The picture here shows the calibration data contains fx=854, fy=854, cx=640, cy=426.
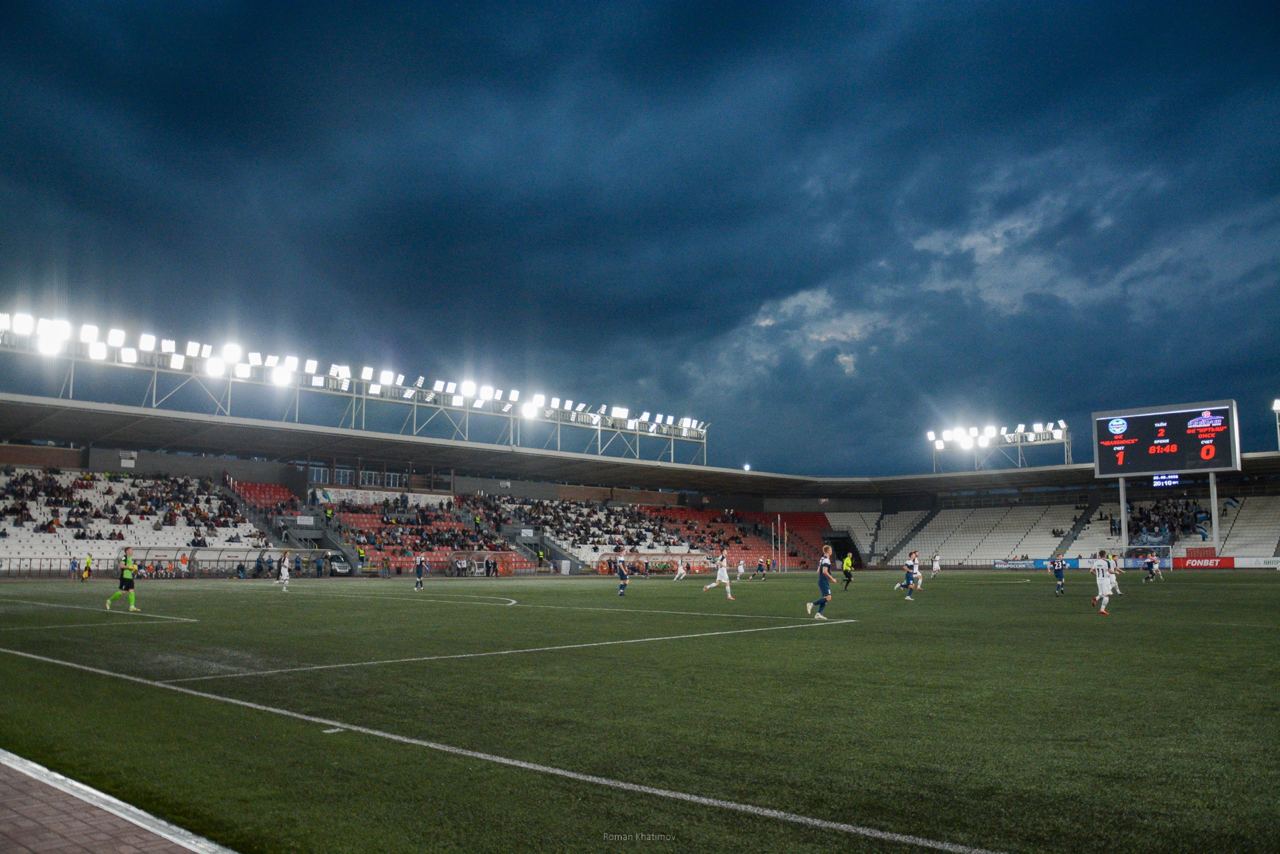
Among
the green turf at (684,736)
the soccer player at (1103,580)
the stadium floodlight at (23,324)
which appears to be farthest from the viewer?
the stadium floodlight at (23,324)

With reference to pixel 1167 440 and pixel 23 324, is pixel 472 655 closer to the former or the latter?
pixel 23 324

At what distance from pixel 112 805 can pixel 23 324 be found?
48112 mm

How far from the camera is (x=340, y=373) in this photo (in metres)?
57.4

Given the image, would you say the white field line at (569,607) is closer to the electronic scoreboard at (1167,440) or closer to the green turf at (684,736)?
the green turf at (684,736)

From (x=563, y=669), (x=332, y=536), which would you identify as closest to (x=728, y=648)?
(x=563, y=669)

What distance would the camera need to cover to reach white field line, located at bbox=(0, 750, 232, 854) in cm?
481

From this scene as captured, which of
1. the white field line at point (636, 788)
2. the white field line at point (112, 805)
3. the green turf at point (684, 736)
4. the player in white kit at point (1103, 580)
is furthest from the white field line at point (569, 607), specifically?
the white field line at point (112, 805)

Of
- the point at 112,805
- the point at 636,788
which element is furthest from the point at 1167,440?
the point at 112,805

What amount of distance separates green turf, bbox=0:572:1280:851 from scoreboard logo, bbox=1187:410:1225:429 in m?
45.9

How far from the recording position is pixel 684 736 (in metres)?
7.50

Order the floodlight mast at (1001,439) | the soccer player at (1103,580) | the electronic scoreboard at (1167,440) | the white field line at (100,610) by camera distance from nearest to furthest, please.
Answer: the white field line at (100,610), the soccer player at (1103,580), the electronic scoreboard at (1167,440), the floodlight mast at (1001,439)

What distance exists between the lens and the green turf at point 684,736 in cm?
517

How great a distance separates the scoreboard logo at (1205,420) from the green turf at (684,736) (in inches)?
1807

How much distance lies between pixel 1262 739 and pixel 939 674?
4116 millimetres
